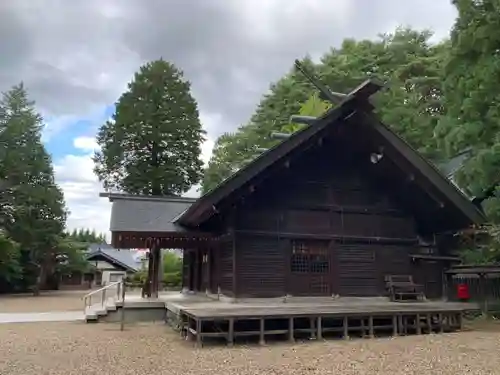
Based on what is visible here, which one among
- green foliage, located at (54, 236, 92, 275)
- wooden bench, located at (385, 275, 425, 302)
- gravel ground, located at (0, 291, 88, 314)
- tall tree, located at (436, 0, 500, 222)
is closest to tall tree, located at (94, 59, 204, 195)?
green foliage, located at (54, 236, 92, 275)

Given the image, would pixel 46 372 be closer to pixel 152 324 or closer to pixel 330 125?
pixel 152 324

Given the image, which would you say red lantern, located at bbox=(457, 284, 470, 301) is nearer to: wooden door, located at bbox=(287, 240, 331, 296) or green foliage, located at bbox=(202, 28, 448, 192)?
wooden door, located at bbox=(287, 240, 331, 296)

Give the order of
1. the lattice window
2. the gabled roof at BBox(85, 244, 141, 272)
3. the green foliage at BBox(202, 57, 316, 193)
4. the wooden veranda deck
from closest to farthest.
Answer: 1. the wooden veranda deck
2. the lattice window
3. the green foliage at BBox(202, 57, 316, 193)
4. the gabled roof at BBox(85, 244, 141, 272)

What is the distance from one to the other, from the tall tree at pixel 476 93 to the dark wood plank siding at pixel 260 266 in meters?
4.99

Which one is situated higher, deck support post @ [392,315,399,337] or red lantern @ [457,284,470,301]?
red lantern @ [457,284,470,301]

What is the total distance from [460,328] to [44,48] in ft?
43.5

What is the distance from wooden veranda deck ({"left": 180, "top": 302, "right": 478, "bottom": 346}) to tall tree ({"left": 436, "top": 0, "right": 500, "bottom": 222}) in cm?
305

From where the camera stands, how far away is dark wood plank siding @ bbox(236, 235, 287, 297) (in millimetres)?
11953

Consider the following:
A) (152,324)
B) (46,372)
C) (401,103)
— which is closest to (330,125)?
(152,324)

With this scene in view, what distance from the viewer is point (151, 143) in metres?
38.5

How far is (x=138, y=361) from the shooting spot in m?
7.34

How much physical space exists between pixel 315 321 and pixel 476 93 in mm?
6506

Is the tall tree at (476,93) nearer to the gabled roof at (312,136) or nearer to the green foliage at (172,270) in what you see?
the gabled roof at (312,136)

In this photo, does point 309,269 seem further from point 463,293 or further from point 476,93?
point 476,93
